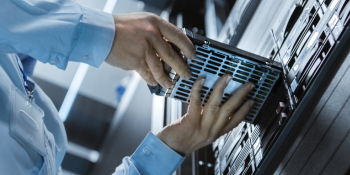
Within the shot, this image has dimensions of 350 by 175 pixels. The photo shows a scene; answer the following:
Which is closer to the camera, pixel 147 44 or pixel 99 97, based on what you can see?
pixel 147 44

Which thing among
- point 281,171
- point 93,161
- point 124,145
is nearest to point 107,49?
point 281,171

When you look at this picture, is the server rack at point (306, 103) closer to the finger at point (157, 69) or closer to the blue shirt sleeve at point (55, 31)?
the finger at point (157, 69)

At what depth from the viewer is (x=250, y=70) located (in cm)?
102

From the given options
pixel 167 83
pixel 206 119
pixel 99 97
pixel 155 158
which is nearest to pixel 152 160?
pixel 155 158

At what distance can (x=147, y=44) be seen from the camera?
3.13 ft

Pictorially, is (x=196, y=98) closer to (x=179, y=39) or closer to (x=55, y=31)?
(x=179, y=39)

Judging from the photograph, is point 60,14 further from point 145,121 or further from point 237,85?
point 145,121

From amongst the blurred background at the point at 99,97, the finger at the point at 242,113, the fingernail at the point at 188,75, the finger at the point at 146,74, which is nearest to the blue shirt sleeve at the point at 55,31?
the finger at the point at 146,74

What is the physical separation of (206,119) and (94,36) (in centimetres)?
46

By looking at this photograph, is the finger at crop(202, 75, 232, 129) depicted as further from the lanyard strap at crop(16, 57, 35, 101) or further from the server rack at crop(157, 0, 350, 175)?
the lanyard strap at crop(16, 57, 35, 101)

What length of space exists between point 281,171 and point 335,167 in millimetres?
200

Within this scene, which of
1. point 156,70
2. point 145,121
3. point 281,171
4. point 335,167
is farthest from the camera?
point 145,121

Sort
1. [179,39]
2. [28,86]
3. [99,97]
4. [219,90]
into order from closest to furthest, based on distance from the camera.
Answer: [179,39], [219,90], [28,86], [99,97]

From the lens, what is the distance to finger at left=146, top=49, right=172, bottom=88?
3.17 feet
